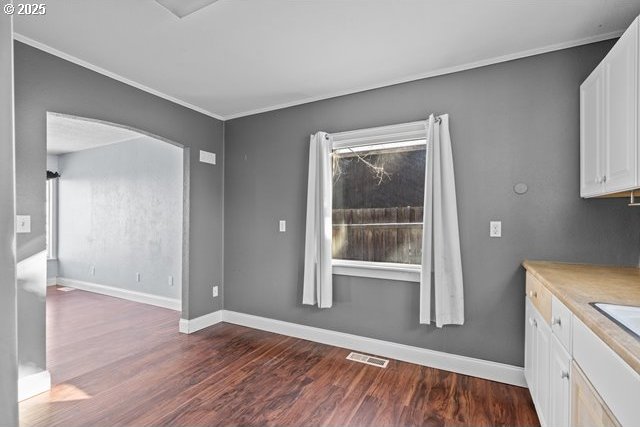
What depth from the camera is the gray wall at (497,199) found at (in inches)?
86.7

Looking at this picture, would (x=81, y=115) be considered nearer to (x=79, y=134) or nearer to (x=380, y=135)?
(x=380, y=135)

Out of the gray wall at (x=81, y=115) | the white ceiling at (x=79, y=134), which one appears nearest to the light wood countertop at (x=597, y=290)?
the gray wall at (x=81, y=115)

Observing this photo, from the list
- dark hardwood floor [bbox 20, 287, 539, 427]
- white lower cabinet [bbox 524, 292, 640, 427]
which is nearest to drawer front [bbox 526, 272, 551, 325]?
white lower cabinet [bbox 524, 292, 640, 427]

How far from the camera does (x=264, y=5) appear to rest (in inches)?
72.7

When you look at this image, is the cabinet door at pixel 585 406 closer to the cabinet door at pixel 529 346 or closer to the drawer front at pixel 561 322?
the drawer front at pixel 561 322

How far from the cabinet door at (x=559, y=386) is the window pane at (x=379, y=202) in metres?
1.41

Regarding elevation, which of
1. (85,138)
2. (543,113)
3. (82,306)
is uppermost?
(85,138)

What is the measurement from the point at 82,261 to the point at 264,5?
19.1 feet

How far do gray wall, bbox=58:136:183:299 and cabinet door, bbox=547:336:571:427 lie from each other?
417 cm

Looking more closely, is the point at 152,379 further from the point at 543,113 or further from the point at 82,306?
the point at 543,113

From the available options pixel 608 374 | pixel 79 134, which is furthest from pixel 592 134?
pixel 79 134

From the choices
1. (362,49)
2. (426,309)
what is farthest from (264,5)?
(426,309)

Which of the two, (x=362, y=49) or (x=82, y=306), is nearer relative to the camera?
(x=362, y=49)

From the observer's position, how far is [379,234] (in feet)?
10.0
